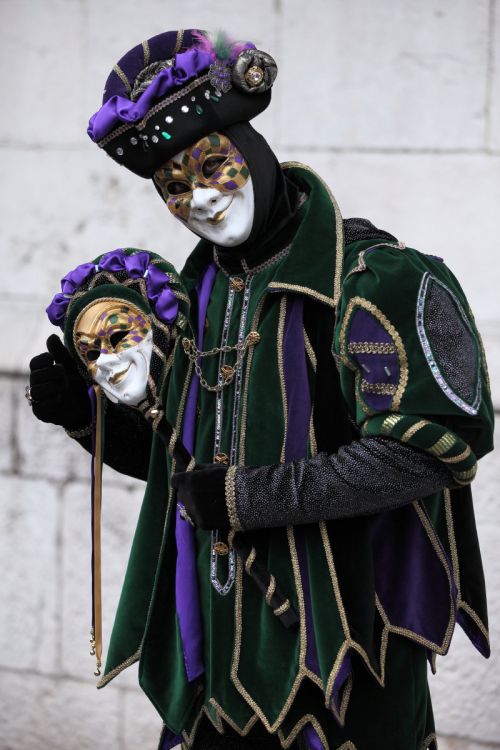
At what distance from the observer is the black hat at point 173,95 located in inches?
76.4

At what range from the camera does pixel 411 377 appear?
72.2 inches

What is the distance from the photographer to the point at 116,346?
198 cm

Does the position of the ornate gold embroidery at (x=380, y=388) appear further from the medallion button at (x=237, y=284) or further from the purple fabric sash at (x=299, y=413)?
the medallion button at (x=237, y=284)

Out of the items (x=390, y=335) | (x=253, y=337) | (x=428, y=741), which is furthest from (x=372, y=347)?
(x=428, y=741)

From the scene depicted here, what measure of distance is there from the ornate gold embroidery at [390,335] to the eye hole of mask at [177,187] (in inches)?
12.9

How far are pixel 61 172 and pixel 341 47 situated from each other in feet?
2.94

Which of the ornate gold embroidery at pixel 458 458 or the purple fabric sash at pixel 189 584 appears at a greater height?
the ornate gold embroidery at pixel 458 458

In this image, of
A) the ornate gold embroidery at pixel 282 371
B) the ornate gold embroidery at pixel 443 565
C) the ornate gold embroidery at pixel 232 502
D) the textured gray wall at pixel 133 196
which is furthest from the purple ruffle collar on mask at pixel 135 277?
the textured gray wall at pixel 133 196

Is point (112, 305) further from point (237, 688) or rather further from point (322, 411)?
point (237, 688)

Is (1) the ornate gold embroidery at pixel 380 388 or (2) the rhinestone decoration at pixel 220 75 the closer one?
(1) the ornate gold embroidery at pixel 380 388

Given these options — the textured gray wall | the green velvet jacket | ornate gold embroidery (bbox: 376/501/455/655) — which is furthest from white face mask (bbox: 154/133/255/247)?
the textured gray wall

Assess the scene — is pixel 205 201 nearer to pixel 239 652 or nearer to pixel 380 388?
pixel 380 388

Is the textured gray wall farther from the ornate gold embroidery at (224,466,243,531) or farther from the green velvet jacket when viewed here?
the ornate gold embroidery at (224,466,243,531)

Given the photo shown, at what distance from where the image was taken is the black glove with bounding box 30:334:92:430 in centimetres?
215
